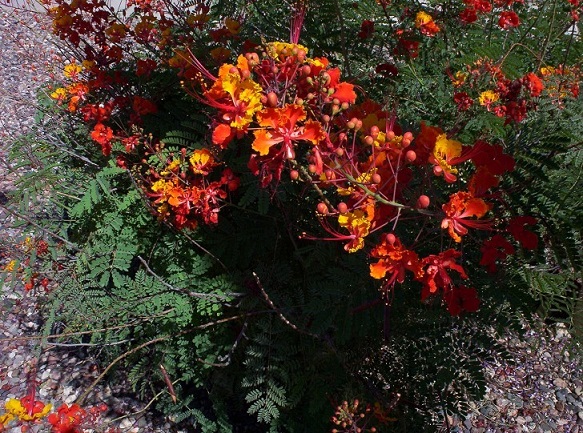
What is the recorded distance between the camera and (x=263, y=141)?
1283 mm

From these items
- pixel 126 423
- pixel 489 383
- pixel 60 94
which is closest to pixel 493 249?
pixel 489 383

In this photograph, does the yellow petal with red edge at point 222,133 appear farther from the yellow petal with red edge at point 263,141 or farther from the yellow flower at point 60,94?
the yellow flower at point 60,94

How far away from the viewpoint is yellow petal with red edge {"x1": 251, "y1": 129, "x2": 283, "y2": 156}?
50.4 inches

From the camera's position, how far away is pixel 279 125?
1290mm

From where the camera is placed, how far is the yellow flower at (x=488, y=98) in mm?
1817

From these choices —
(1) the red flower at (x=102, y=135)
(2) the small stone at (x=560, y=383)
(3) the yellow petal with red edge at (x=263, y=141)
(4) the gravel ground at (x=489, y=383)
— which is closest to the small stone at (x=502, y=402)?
(4) the gravel ground at (x=489, y=383)

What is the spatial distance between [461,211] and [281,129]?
1.42 feet

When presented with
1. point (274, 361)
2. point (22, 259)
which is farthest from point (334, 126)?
point (22, 259)

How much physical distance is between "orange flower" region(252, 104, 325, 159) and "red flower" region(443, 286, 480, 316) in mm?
502

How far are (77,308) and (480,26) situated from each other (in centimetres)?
201

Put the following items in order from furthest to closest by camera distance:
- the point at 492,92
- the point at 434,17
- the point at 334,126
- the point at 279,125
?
the point at 434,17 → the point at 492,92 → the point at 334,126 → the point at 279,125

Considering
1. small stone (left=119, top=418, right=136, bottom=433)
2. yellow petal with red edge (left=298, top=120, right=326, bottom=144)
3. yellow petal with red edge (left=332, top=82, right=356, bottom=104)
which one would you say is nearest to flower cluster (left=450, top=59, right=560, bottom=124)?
yellow petal with red edge (left=332, top=82, right=356, bottom=104)

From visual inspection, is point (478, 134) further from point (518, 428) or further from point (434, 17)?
point (518, 428)

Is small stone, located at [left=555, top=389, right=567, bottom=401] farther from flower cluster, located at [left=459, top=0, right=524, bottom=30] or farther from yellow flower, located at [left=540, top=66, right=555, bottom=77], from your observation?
flower cluster, located at [left=459, top=0, right=524, bottom=30]
